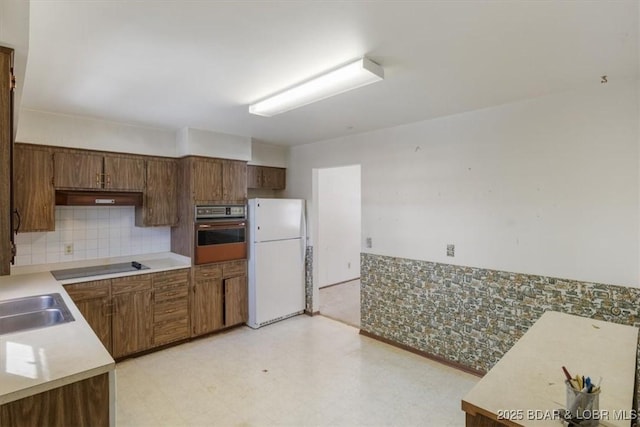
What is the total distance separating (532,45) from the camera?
70.6 inches

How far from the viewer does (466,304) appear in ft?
10.0

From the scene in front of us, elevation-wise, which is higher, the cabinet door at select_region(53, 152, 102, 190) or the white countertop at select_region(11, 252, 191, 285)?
the cabinet door at select_region(53, 152, 102, 190)

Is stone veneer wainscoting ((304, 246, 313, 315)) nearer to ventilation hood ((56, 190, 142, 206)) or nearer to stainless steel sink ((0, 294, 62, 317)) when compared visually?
ventilation hood ((56, 190, 142, 206))

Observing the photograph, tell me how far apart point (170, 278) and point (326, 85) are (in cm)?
271

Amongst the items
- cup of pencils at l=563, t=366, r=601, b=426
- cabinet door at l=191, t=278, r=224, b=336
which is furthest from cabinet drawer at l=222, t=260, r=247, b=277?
cup of pencils at l=563, t=366, r=601, b=426

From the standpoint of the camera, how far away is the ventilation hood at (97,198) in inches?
124

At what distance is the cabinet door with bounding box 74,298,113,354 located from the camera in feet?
10.2

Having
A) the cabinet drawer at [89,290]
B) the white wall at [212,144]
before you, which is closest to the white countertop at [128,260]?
the cabinet drawer at [89,290]

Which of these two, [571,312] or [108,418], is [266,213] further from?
[571,312]

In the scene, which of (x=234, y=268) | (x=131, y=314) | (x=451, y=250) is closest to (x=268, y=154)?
(x=234, y=268)

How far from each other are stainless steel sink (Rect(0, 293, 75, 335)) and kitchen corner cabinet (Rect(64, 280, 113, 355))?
0.89m

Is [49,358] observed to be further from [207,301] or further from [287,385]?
[207,301]

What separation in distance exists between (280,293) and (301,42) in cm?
336

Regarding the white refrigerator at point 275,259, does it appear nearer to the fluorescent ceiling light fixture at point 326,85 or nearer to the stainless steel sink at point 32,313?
the fluorescent ceiling light fixture at point 326,85
